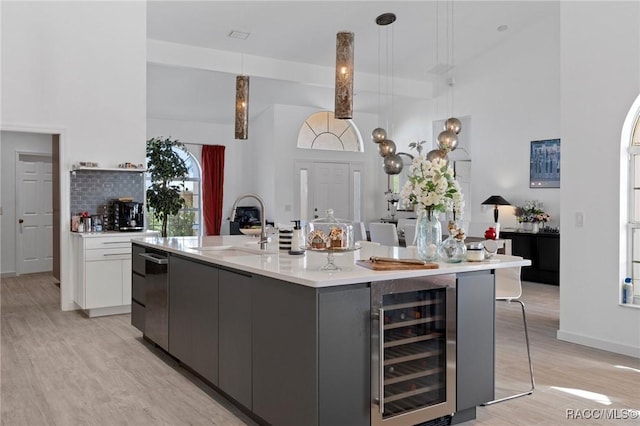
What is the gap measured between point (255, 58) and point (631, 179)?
572 cm

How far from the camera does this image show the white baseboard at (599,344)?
14.0 ft

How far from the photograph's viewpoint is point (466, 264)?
9.64 ft

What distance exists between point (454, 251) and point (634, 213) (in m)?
2.28

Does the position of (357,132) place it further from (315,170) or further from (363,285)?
(363,285)

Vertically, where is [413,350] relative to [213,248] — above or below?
below

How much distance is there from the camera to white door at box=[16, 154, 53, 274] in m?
8.88

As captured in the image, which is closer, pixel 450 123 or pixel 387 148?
pixel 450 123

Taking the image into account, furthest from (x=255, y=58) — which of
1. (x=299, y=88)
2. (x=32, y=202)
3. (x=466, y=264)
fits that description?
(x=466, y=264)

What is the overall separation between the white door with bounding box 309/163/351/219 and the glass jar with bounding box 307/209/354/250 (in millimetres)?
8457

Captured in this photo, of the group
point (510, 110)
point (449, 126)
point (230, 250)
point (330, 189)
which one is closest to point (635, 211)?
point (449, 126)

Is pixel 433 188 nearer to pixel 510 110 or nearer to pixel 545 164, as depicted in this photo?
pixel 545 164

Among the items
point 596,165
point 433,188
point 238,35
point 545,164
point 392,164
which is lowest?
point 433,188

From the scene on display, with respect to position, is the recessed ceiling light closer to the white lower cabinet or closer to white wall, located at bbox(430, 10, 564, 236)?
the white lower cabinet

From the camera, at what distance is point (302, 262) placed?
9.88 ft
